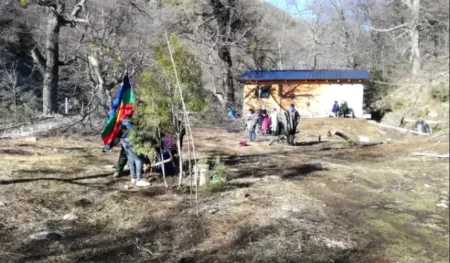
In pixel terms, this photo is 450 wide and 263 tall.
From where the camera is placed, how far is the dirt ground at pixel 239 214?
16.2 ft

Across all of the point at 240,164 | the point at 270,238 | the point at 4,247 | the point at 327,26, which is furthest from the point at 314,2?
the point at 4,247

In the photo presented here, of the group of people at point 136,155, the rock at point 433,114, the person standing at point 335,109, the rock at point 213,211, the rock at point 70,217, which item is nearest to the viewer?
the rock at point 433,114

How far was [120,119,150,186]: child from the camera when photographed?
316 inches

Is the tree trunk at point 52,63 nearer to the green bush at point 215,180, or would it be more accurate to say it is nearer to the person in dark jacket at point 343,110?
the person in dark jacket at point 343,110

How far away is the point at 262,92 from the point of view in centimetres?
2922

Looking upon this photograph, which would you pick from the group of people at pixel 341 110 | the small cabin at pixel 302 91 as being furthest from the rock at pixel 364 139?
the group of people at pixel 341 110

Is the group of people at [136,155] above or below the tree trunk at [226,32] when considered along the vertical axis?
below

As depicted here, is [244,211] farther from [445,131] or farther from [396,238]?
[445,131]

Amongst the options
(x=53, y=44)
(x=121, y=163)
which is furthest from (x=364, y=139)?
(x=53, y=44)

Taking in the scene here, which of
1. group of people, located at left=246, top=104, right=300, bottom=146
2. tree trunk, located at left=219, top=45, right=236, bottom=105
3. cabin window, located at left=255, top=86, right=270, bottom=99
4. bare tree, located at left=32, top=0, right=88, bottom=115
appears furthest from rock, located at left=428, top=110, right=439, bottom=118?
tree trunk, located at left=219, top=45, right=236, bottom=105

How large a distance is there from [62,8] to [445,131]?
23.6m

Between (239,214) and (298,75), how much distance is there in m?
21.5

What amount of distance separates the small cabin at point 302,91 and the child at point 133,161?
17.9 meters

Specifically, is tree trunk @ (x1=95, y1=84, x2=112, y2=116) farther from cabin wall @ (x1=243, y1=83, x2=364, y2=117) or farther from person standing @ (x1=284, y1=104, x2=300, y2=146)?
cabin wall @ (x1=243, y1=83, x2=364, y2=117)
